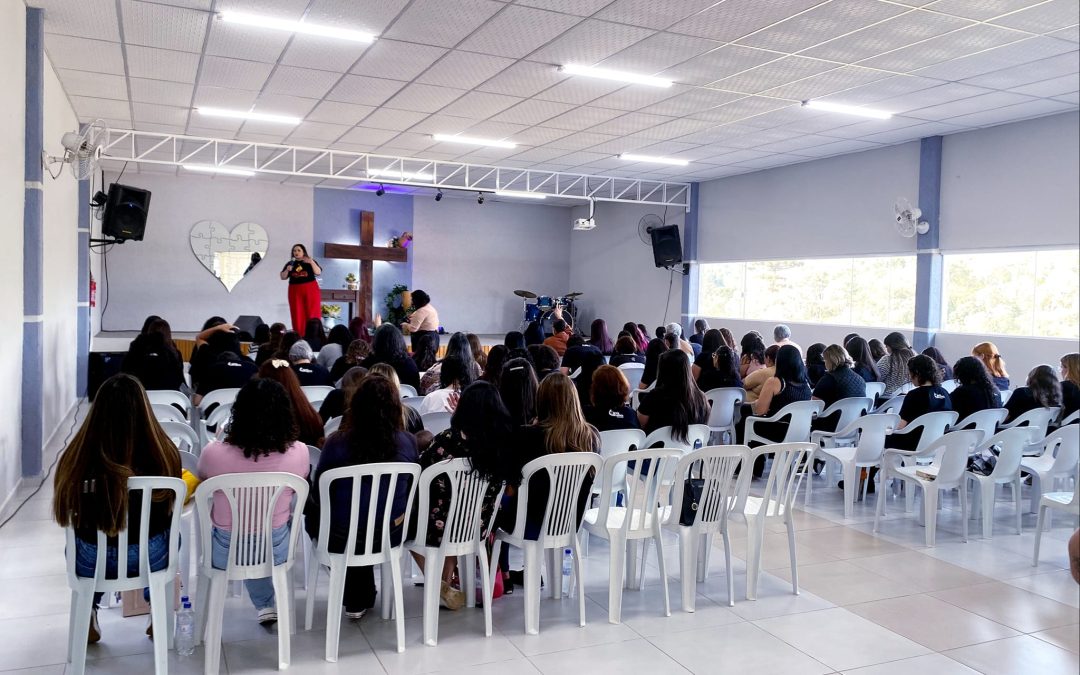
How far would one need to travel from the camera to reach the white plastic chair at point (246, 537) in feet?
8.98

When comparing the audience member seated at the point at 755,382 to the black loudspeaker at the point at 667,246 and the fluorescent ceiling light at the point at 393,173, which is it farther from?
the fluorescent ceiling light at the point at 393,173

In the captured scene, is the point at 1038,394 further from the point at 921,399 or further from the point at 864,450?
the point at 864,450

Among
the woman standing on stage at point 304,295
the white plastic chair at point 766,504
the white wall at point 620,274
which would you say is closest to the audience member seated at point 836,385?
the white plastic chair at point 766,504

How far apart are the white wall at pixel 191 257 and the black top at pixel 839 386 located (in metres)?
10.6

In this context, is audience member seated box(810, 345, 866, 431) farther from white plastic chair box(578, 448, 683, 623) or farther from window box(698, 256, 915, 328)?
window box(698, 256, 915, 328)

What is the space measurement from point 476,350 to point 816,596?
3288 millimetres

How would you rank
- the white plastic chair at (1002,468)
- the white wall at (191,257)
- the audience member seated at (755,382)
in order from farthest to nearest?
→ the white wall at (191,257)
the audience member seated at (755,382)
the white plastic chair at (1002,468)

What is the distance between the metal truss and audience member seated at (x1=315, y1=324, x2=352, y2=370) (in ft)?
9.70

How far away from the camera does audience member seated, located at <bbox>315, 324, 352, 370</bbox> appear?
6.82m

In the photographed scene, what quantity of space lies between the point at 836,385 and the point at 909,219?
3647 mm

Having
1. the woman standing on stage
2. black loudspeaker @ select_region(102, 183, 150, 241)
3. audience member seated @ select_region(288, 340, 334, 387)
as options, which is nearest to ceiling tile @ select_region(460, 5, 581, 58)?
audience member seated @ select_region(288, 340, 334, 387)

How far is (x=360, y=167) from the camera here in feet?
38.9

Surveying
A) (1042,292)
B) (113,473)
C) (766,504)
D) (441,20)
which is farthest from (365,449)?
(441,20)

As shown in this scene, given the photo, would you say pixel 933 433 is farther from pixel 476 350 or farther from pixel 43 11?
pixel 43 11
